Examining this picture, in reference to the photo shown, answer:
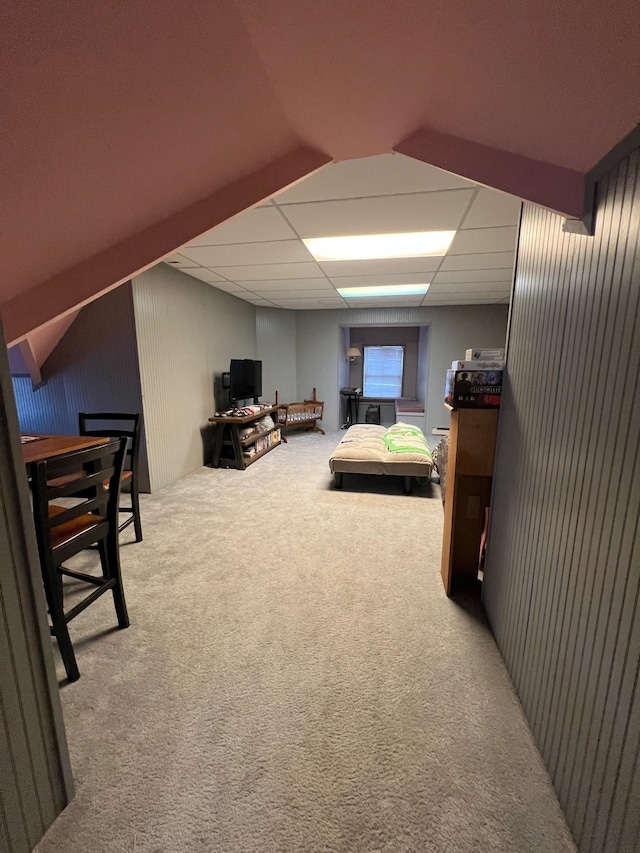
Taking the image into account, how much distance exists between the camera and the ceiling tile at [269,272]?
Result: 12.0ft

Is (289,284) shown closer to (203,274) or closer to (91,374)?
(203,274)

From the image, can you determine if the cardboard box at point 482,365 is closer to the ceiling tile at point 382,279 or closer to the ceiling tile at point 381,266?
the ceiling tile at point 381,266

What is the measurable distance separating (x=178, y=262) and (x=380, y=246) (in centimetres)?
202

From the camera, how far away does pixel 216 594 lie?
2018mm

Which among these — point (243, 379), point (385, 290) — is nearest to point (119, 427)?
point (243, 379)

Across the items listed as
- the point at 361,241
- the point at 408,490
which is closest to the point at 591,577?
the point at 408,490

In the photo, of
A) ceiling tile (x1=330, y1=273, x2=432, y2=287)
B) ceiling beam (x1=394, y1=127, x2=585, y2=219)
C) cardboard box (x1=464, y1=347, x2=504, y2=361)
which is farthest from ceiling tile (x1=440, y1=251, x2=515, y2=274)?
ceiling beam (x1=394, y1=127, x2=585, y2=219)

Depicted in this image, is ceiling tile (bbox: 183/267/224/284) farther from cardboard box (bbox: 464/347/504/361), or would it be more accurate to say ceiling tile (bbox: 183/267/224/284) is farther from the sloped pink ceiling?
cardboard box (bbox: 464/347/504/361)

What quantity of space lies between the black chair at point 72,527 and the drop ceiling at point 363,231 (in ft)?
3.69

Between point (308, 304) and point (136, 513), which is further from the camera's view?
point (308, 304)

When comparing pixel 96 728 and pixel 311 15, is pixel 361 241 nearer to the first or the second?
pixel 311 15

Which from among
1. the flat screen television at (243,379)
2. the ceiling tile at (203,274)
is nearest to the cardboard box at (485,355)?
the ceiling tile at (203,274)

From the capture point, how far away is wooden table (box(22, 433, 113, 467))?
194 cm

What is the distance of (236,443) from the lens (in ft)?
14.3
